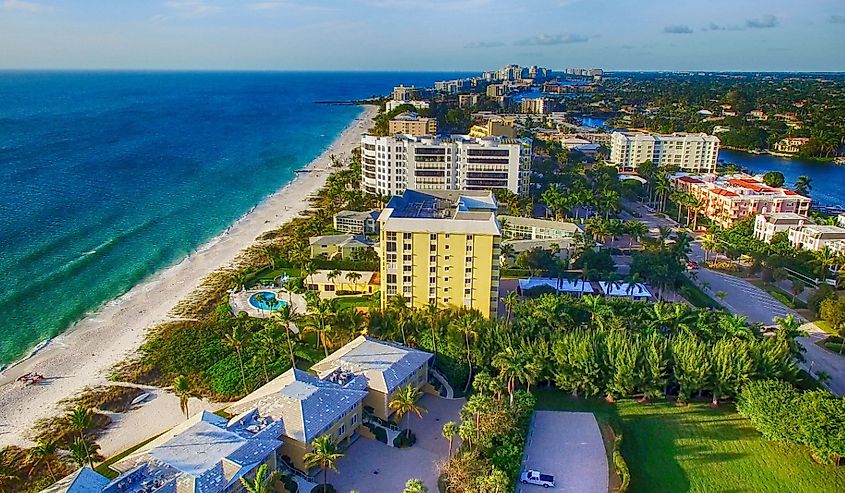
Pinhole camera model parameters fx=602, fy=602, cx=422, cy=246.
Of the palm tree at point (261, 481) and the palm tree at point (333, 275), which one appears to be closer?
the palm tree at point (261, 481)

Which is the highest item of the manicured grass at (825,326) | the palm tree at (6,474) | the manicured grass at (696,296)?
the manicured grass at (696,296)

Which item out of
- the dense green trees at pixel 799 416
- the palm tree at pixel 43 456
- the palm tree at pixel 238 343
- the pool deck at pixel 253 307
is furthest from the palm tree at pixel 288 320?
the dense green trees at pixel 799 416

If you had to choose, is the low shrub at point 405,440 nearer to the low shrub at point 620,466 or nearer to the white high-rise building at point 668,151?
the low shrub at point 620,466

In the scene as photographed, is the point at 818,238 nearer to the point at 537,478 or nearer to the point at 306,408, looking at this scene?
the point at 537,478

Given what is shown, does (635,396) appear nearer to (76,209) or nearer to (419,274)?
(419,274)

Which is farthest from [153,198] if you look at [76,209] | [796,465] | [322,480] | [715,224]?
[796,465]

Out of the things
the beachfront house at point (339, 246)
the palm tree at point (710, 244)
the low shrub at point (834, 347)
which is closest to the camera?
Answer: the low shrub at point (834, 347)

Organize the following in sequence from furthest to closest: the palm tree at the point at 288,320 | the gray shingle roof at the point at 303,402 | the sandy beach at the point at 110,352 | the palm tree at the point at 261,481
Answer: the palm tree at the point at 288,320
the sandy beach at the point at 110,352
the gray shingle roof at the point at 303,402
the palm tree at the point at 261,481
